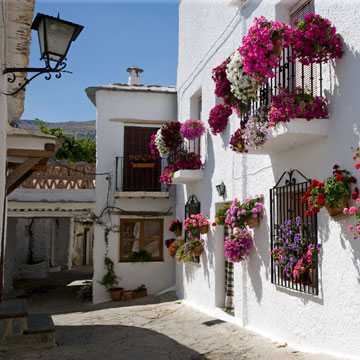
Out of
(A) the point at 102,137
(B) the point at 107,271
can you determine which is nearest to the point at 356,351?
(B) the point at 107,271

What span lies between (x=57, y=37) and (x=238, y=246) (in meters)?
4.30

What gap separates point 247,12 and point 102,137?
646cm

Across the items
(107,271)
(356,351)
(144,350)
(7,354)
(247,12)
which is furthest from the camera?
(107,271)

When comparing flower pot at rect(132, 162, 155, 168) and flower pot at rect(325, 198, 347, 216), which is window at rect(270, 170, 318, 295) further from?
flower pot at rect(132, 162, 155, 168)

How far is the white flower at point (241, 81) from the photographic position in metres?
6.06

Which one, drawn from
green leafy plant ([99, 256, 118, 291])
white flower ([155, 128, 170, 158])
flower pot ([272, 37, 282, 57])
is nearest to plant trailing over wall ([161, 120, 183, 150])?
white flower ([155, 128, 170, 158])

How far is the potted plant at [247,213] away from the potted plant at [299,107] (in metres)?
1.88

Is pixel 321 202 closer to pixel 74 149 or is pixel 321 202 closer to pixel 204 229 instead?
pixel 204 229

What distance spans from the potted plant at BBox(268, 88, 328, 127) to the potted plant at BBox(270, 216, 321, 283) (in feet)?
4.51

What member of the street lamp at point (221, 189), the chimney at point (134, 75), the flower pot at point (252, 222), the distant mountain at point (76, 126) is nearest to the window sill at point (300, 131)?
the flower pot at point (252, 222)

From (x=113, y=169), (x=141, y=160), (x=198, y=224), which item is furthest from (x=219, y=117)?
(x=113, y=169)

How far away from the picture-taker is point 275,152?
6.55 meters

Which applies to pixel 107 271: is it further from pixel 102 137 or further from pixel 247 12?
pixel 247 12

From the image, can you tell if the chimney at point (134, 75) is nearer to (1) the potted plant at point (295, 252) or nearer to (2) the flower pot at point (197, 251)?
(2) the flower pot at point (197, 251)
